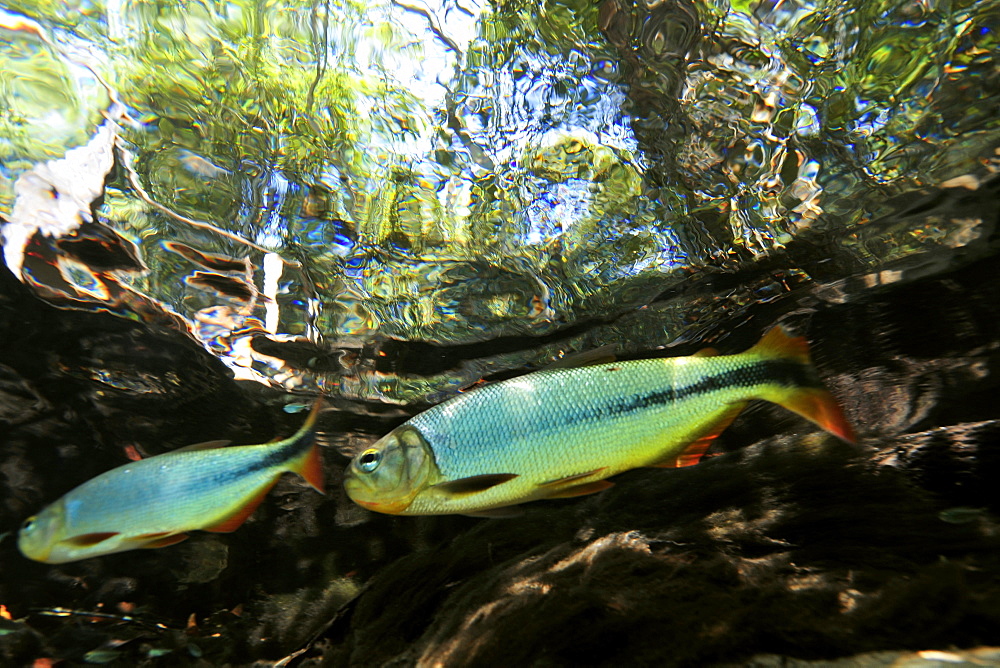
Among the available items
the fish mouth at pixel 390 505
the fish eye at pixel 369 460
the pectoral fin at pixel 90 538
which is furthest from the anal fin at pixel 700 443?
the pectoral fin at pixel 90 538

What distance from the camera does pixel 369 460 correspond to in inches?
109

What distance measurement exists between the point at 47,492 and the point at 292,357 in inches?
135

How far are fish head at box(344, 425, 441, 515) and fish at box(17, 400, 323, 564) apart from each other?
2.20ft

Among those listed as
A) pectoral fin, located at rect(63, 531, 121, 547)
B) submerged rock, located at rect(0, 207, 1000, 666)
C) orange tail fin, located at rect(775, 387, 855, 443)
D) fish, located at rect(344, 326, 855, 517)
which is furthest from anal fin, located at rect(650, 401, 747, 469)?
pectoral fin, located at rect(63, 531, 121, 547)

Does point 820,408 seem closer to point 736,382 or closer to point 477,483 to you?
point 736,382

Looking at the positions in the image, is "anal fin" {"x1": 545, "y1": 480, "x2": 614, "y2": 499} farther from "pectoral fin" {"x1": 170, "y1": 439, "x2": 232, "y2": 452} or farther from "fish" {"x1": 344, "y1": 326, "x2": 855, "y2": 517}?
"pectoral fin" {"x1": 170, "y1": 439, "x2": 232, "y2": 452}

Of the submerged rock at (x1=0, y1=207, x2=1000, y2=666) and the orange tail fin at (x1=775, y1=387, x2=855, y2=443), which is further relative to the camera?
the submerged rock at (x1=0, y1=207, x2=1000, y2=666)

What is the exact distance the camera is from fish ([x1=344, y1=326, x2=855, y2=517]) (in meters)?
2.49

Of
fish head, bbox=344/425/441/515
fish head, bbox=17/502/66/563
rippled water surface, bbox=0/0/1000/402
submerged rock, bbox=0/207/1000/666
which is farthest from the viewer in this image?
submerged rock, bbox=0/207/1000/666

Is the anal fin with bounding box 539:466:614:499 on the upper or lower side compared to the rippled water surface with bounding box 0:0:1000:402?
lower

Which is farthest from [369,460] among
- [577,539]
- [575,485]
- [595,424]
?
[577,539]

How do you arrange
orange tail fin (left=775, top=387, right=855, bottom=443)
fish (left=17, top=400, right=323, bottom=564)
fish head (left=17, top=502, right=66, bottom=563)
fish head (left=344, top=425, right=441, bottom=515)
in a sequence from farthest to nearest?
1. fish head (left=17, top=502, right=66, bottom=563)
2. fish (left=17, top=400, right=323, bottom=564)
3. fish head (left=344, top=425, right=441, bottom=515)
4. orange tail fin (left=775, top=387, right=855, bottom=443)

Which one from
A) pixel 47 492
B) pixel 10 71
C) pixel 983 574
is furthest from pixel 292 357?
pixel 983 574

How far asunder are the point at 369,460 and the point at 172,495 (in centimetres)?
151
